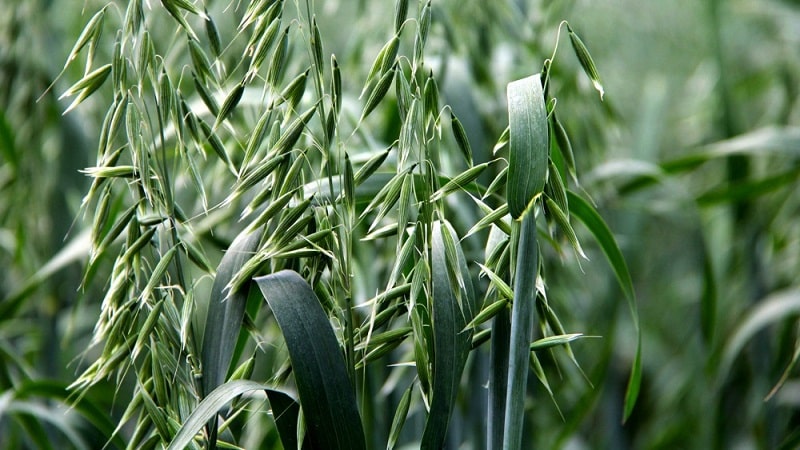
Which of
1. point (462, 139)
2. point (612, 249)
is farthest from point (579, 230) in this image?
point (462, 139)

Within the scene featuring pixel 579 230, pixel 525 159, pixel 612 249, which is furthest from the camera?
pixel 579 230

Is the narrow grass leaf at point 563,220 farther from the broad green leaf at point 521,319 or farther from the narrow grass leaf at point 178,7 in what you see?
the narrow grass leaf at point 178,7

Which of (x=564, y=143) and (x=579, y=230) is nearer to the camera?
(x=564, y=143)

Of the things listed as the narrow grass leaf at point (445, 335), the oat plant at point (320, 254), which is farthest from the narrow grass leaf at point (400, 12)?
the narrow grass leaf at point (445, 335)

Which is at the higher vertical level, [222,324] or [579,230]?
[222,324]

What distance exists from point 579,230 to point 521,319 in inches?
34.2

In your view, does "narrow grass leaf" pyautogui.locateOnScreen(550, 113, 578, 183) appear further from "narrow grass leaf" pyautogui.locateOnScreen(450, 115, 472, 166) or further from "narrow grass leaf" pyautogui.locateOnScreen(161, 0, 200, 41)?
"narrow grass leaf" pyautogui.locateOnScreen(161, 0, 200, 41)

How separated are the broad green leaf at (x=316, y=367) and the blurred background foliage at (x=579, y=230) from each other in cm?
27

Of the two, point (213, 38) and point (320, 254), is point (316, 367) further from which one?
point (213, 38)

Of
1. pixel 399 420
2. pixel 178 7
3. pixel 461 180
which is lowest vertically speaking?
pixel 399 420

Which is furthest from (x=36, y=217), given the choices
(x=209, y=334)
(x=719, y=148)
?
(x=719, y=148)

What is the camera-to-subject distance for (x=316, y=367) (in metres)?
0.45

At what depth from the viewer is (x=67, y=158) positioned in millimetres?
1040

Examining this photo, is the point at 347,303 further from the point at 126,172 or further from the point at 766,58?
the point at 766,58
